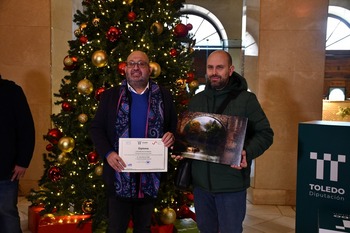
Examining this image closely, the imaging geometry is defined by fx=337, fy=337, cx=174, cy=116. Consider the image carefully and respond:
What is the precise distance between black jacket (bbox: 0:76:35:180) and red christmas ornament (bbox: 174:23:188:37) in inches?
60.3

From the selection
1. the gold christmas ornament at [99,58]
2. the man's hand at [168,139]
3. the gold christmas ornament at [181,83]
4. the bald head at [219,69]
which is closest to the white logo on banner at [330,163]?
the bald head at [219,69]

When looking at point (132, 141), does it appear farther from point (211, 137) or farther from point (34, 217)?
point (34, 217)

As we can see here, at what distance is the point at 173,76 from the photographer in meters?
3.25

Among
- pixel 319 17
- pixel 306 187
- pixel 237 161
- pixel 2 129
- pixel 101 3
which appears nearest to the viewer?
pixel 237 161

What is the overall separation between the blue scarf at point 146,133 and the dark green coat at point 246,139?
0.33 meters

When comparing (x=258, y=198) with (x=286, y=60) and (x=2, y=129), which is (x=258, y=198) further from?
(x=2, y=129)

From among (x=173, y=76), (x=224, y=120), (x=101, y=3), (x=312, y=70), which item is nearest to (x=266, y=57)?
(x=312, y=70)

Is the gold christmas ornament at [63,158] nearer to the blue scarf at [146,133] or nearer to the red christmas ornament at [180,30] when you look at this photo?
the blue scarf at [146,133]

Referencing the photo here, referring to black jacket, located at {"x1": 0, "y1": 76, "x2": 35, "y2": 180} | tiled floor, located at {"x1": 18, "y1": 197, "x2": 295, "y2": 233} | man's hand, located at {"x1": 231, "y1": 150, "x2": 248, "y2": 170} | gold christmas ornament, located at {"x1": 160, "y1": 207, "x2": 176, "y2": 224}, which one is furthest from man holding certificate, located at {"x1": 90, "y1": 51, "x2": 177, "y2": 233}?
tiled floor, located at {"x1": 18, "y1": 197, "x2": 295, "y2": 233}

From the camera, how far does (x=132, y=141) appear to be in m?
2.03

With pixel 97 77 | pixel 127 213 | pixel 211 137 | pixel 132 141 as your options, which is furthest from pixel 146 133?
pixel 97 77

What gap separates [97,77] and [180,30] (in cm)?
91

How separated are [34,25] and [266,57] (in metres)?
3.26

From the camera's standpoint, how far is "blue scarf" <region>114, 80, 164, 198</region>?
2096 mm
